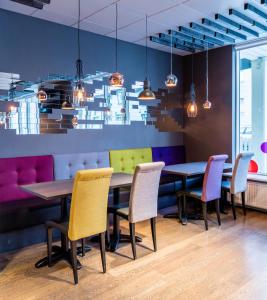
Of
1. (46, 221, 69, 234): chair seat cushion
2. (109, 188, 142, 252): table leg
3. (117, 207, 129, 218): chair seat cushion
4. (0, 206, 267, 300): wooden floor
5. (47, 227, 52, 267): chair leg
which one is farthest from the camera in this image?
(109, 188, 142, 252): table leg

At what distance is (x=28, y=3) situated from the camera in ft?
10.4

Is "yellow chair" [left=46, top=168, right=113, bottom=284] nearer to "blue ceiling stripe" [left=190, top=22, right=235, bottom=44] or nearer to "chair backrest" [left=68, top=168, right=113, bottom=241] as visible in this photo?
"chair backrest" [left=68, top=168, right=113, bottom=241]

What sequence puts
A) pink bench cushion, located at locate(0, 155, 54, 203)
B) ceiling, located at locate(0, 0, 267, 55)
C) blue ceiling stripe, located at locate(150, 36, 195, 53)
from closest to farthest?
ceiling, located at locate(0, 0, 267, 55) → pink bench cushion, located at locate(0, 155, 54, 203) → blue ceiling stripe, located at locate(150, 36, 195, 53)

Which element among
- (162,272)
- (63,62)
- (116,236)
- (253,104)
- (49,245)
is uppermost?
(63,62)

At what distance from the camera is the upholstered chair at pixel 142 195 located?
10.1 feet

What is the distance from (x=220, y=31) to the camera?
4594mm

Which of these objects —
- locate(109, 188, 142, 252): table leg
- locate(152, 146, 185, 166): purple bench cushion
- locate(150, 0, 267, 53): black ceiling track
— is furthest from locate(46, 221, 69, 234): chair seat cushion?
locate(150, 0, 267, 53): black ceiling track

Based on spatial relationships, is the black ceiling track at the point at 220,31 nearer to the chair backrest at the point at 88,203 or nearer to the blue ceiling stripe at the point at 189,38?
the blue ceiling stripe at the point at 189,38

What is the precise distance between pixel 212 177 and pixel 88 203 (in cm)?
204

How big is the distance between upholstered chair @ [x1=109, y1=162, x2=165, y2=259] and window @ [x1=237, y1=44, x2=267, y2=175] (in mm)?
2889

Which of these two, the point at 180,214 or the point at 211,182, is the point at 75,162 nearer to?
the point at 180,214

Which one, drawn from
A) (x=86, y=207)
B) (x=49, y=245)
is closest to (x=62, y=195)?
(x=86, y=207)

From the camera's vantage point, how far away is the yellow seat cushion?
4938 mm

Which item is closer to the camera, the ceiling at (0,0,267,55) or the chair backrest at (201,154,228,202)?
the ceiling at (0,0,267,55)
